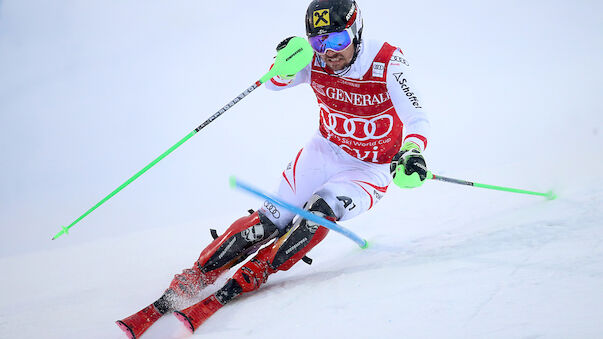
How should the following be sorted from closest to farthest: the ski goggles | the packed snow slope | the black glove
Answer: the packed snow slope < the black glove < the ski goggles

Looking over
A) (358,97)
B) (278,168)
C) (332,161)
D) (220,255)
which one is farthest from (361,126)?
(278,168)

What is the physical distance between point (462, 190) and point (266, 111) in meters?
3.52

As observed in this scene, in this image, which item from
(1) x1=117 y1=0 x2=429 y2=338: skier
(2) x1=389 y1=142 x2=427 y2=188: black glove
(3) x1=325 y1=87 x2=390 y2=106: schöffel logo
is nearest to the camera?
(2) x1=389 y1=142 x2=427 y2=188: black glove

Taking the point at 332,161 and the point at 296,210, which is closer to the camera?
the point at 296,210

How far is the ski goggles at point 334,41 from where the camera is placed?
2.51 m

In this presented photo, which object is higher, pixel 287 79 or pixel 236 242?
pixel 287 79

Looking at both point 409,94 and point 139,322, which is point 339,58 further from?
point 139,322

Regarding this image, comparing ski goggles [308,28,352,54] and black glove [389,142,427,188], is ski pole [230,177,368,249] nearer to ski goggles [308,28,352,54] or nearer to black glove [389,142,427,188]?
black glove [389,142,427,188]

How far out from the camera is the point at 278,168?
5031mm

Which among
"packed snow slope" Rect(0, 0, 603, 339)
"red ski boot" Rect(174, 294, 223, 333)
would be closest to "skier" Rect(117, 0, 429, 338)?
"red ski boot" Rect(174, 294, 223, 333)

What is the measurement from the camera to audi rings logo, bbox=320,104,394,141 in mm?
2793

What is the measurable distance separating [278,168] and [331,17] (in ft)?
8.84

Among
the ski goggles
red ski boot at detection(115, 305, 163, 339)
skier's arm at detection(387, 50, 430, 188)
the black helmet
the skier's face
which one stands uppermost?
the black helmet

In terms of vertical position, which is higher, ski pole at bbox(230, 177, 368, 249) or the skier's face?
the skier's face
